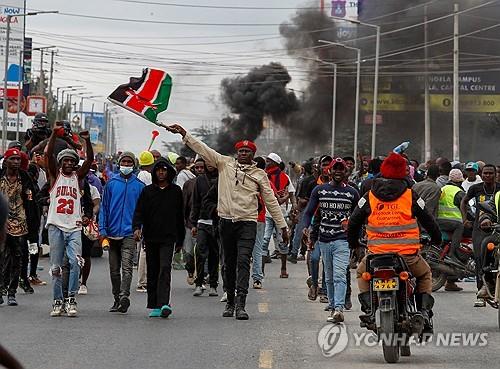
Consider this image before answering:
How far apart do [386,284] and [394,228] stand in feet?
1.76

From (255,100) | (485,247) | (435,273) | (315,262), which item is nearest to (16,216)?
(315,262)

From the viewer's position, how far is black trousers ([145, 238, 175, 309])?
1386 cm

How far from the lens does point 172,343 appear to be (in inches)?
464

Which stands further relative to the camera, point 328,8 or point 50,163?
point 328,8

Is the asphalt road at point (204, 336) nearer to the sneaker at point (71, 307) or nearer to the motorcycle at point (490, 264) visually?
the sneaker at point (71, 307)

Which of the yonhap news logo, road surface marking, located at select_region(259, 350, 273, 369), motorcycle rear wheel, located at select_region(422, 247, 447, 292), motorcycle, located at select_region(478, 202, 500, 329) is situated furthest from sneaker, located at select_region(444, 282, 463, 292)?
road surface marking, located at select_region(259, 350, 273, 369)

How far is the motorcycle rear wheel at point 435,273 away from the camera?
17.7 m

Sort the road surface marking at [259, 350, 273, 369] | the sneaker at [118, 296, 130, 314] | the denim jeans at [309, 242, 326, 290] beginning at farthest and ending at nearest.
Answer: the denim jeans at [309, 242, 326, 290] → the sneaker at [118, 296, 130, 314] → the road surface marking at [259, 350, 273, 369]

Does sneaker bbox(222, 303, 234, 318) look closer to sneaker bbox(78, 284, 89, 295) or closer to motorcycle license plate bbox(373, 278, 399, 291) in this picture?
sneaker bbox(78, 284, 89, 295)

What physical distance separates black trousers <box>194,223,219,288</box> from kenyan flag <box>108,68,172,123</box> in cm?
226

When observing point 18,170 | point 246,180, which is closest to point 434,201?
point 246,180

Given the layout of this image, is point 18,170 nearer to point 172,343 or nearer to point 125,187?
→ point 125,187

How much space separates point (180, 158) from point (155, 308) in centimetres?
651

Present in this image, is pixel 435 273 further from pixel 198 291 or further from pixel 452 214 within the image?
pixel 198 291
